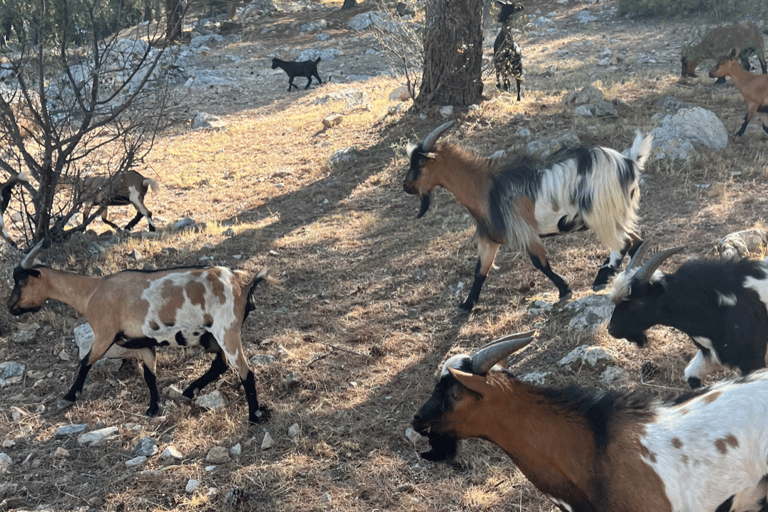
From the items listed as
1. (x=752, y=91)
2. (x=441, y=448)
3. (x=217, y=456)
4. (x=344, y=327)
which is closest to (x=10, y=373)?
(x=217, y=456)

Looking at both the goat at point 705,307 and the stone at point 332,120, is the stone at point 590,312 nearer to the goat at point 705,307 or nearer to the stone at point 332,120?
the goat at point 705,307

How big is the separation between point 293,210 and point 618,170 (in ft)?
16.8

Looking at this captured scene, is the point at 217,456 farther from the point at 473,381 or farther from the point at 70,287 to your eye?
the point at 473,381

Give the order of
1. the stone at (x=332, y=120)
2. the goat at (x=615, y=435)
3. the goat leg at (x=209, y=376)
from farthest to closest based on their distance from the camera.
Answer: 1. the stone at (x=332, y=120)
2. the goat leg at (x=209, y=376)
3. the goat at (x=615, y=435)

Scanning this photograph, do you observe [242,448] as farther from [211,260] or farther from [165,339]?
[211,260]

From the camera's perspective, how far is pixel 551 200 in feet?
20.6

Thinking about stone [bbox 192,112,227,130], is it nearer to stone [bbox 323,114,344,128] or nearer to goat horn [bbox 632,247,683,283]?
stone [bbox 323,114,344,128]

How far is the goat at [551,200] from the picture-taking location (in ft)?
20.4

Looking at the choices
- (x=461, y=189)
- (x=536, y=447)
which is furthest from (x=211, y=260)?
(x=536, y=447)

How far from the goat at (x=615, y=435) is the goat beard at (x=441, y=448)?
1 centimetres

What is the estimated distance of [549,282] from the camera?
22.3ft

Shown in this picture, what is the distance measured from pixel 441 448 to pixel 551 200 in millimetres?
3525

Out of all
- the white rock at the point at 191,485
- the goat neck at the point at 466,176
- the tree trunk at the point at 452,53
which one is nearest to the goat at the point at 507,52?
the tree trunk at the point at 452,53

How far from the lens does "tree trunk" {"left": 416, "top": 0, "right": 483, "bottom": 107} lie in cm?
1135
